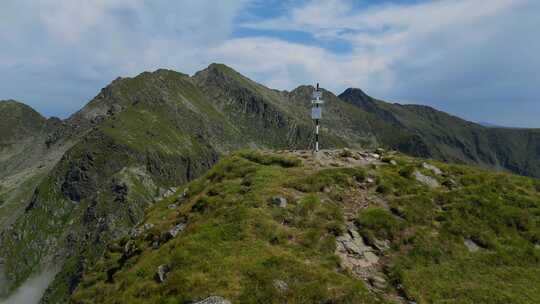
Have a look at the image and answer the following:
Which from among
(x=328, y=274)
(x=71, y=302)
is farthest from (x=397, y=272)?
(x=71, y=302)

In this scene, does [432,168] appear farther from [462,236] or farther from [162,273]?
[162,273]

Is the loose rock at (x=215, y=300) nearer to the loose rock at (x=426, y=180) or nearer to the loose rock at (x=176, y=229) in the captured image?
the loose rock at (x=176, y=229)

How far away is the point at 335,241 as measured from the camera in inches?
890

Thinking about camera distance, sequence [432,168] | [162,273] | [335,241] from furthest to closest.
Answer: [432,168] < [335,241] < [162,273]

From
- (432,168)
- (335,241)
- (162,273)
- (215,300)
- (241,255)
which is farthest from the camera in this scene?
(432,168)

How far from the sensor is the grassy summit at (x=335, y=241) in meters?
19.2

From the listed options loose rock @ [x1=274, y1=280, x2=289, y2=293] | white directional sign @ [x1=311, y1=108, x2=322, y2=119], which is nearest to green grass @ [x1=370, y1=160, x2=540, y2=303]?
A: loose rock @ [x1=274, y1=280, x2=289, y2=293]

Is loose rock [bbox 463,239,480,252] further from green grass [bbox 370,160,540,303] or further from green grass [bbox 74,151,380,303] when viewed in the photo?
green grass [bbox 74,151,380,303]

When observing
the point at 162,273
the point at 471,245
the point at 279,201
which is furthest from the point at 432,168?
the point at 162,273

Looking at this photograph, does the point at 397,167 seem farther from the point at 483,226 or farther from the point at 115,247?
the point at 115,247

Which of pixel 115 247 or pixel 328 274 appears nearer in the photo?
pixel 328 274

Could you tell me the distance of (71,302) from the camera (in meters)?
24.0

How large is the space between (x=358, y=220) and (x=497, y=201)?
35.6ft

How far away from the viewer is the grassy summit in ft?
63.1
